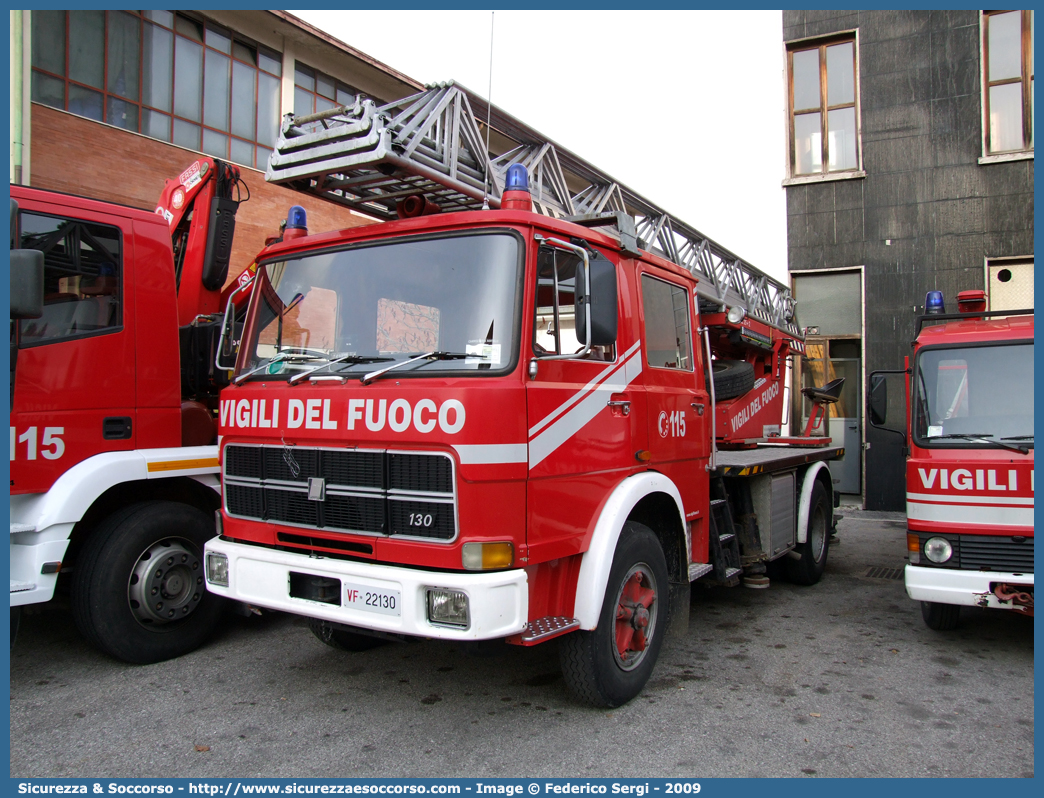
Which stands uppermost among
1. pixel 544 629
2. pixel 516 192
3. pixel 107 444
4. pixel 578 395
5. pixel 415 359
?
pixel 516 192

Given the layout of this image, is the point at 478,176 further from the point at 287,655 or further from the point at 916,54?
the point at 916,54

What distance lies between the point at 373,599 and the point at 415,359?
111cm

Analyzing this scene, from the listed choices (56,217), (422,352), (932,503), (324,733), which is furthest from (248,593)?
(932,503)

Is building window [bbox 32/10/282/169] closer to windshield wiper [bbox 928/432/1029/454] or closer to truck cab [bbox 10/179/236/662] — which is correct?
truck cab [bbox 10/179/236/662]

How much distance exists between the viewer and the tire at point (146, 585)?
436cm

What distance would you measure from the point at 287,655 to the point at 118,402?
6.31ft

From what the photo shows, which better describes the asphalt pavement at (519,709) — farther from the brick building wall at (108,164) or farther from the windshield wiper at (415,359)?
the brick building wall at (108,164)

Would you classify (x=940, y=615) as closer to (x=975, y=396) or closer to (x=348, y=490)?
(x=975, y=396)

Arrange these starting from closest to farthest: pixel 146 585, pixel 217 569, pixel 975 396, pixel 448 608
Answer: pixel 448 608, pixel 217 569, pixel 146 585, pixel 975 396

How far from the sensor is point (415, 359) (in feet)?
11.4

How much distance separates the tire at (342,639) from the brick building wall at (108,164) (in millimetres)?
6792

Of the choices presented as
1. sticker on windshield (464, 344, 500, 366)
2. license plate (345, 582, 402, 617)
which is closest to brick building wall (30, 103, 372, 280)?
sticker on windshield (464, 344, 500, 366)

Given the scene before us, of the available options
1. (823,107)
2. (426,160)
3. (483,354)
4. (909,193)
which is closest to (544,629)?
(483,354)
